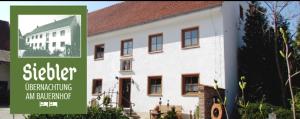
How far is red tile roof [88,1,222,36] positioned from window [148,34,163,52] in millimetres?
1001

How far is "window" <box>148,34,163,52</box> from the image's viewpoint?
19828 mm

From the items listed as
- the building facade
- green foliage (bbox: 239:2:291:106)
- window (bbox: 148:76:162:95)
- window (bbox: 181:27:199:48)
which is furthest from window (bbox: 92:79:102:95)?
green foliage (bbox: 239:2:291:106)

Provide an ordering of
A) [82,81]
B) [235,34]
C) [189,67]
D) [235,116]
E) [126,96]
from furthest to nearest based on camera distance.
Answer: [126,96] → [235,34] → [189,67] → [235,116] → [82,81]

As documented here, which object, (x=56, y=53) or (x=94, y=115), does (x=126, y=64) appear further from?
(x=56, y=53)

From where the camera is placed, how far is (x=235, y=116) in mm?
16484

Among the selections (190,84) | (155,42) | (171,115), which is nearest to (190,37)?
(190,84)

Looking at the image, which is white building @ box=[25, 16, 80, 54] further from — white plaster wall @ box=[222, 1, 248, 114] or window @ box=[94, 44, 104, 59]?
window @ box=[94, 44, 104, 59]

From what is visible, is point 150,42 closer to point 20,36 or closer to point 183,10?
point 183,10

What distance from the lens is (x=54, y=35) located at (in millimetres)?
6910

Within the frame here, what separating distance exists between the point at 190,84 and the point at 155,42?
3552 millimetres

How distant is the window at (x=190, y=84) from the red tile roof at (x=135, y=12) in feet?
10.4

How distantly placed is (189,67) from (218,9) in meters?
3.16

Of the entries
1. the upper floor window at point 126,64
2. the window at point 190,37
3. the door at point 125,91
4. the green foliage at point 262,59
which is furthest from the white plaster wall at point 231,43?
the door at point 125,91

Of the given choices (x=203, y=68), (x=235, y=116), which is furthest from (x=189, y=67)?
(x=235, y=116)
